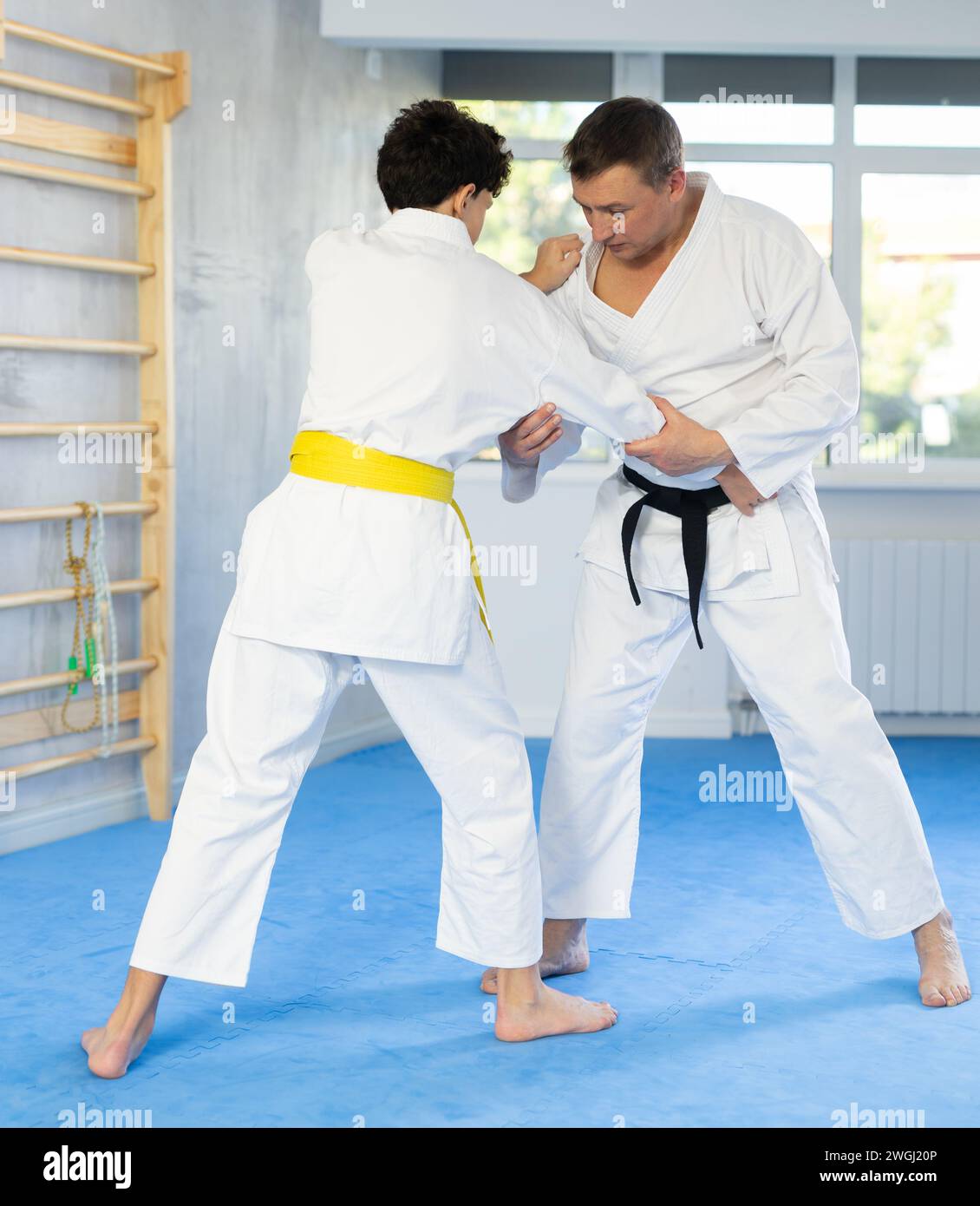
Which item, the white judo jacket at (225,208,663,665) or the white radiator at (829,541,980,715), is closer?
the white judo jacket at (225,208,663,665)

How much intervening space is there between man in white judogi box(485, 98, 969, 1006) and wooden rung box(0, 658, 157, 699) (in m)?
1.48

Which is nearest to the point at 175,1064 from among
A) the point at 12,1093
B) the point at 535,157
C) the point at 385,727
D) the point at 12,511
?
the point at 12,1093

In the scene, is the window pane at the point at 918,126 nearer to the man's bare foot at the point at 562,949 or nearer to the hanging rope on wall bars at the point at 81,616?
the hanging rope on wall bars at the point at 81,616

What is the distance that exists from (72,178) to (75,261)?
20 centimetres

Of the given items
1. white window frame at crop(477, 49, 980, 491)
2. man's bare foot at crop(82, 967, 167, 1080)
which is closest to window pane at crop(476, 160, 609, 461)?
white window frame at crop(477, 49, 980, 491)

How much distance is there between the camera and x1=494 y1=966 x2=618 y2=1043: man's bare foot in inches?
85.1

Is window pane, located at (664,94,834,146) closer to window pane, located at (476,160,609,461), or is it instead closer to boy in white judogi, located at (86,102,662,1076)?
window pane, located at (476,160,609,461)

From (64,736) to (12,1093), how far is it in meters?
1.67

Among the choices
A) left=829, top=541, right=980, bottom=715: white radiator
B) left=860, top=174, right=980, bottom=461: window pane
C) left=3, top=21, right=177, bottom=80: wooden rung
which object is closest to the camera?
left=3, top=21, right=177, bottom=80: wooden rung

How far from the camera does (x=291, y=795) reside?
2.05 meters

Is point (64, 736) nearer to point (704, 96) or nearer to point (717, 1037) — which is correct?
point (717, 1037)

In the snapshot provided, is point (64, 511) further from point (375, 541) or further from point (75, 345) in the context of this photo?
point (375, 541)

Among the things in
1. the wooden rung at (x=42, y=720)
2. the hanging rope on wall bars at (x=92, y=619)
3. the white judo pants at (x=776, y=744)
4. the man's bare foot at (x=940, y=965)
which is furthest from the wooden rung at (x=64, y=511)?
the man's bare foot at (x=940, y=965)

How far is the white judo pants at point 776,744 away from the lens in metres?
2.28
